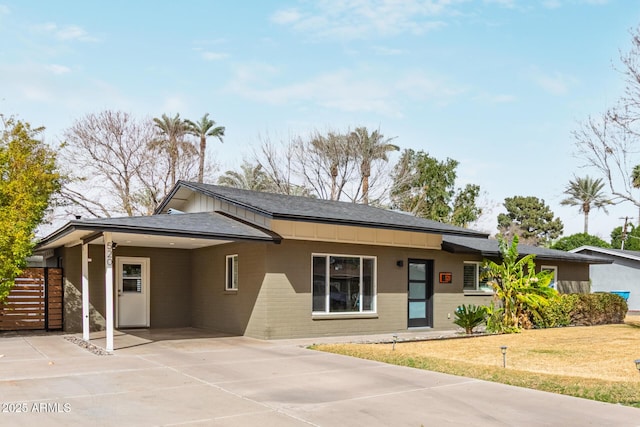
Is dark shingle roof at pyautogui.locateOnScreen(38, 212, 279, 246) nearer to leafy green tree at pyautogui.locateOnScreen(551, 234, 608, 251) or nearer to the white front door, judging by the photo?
the white front door

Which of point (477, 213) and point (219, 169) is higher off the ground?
point (219, 169)

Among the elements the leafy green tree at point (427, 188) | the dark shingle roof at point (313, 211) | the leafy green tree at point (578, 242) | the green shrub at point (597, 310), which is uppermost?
the leafy green tree at point (427, 188)

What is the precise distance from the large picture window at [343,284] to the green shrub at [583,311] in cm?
579

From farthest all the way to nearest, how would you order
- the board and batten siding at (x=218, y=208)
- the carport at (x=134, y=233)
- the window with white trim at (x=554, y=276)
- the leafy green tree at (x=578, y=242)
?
the leafy green tree at (x=578, y=242) < the window with white trim at (x=554, y=276) < the board and batten siding at (x=218, y=208) < the carport at (x=134, y=233)

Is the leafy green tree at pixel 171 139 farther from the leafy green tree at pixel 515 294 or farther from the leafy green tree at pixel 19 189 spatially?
the leafy green tree at pixel 515 294

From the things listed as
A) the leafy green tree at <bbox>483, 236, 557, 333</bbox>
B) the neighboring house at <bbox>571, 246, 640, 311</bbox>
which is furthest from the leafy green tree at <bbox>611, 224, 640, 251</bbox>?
the leafy green tree at <bbox>483, 236, 557, 333</bbox>

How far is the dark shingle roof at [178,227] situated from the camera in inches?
447

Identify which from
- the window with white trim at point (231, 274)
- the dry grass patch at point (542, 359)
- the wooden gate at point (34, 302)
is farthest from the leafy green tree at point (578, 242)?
the wooden gate at point (34, 302)

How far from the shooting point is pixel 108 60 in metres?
17.5

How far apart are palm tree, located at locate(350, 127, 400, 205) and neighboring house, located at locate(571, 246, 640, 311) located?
13.0m

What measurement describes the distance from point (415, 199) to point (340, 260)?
70.5 ft

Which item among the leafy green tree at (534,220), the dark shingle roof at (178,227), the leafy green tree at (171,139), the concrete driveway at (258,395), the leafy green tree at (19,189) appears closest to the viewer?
the concrete driveway at (258,395)

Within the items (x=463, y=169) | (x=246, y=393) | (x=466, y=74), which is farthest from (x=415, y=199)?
(x=246, y=393)

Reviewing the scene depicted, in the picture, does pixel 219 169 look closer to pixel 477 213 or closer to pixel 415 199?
pixel 415 199
